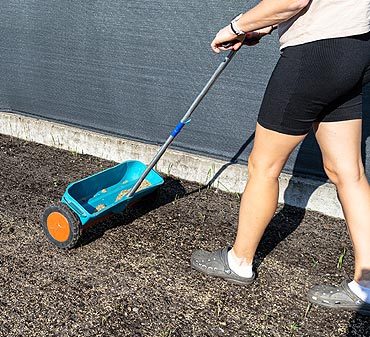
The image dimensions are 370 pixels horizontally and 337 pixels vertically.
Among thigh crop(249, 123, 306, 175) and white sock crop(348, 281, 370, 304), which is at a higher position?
thigh crop(249, 123, 306, 175)

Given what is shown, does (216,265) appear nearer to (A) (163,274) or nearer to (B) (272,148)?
(A) (163,274)

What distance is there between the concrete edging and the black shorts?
1.25 metres

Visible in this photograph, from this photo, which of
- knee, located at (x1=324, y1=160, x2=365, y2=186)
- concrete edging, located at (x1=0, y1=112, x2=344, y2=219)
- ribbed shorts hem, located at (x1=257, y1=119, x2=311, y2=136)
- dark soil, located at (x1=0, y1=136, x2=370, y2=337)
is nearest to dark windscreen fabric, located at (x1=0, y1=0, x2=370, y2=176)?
concrete edging, located at (x1=0, y1=112, x2=344, y2=219)

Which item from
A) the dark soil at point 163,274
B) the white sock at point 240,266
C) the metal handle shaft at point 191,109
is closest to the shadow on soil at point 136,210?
the dark soil at point 163,274

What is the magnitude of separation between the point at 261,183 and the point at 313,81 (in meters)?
0.54

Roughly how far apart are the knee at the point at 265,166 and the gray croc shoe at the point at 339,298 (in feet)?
2.10

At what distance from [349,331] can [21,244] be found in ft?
6.04

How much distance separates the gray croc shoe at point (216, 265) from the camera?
2844 mm

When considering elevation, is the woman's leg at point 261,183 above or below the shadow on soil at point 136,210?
above

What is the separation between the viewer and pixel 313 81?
2342 mm

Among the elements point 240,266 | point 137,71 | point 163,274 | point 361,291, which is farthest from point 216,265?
point 137,71

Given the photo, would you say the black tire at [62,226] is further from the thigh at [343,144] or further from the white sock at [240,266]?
the thigh at [343,144]

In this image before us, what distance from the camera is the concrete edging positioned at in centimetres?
370

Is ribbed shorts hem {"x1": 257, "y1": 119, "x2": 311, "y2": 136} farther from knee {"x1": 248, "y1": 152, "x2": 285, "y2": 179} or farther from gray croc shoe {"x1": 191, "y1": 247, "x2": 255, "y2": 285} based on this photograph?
gray croc shoe {"x1": 191, "y1": 247, "x2": 255, "y2": 285}
